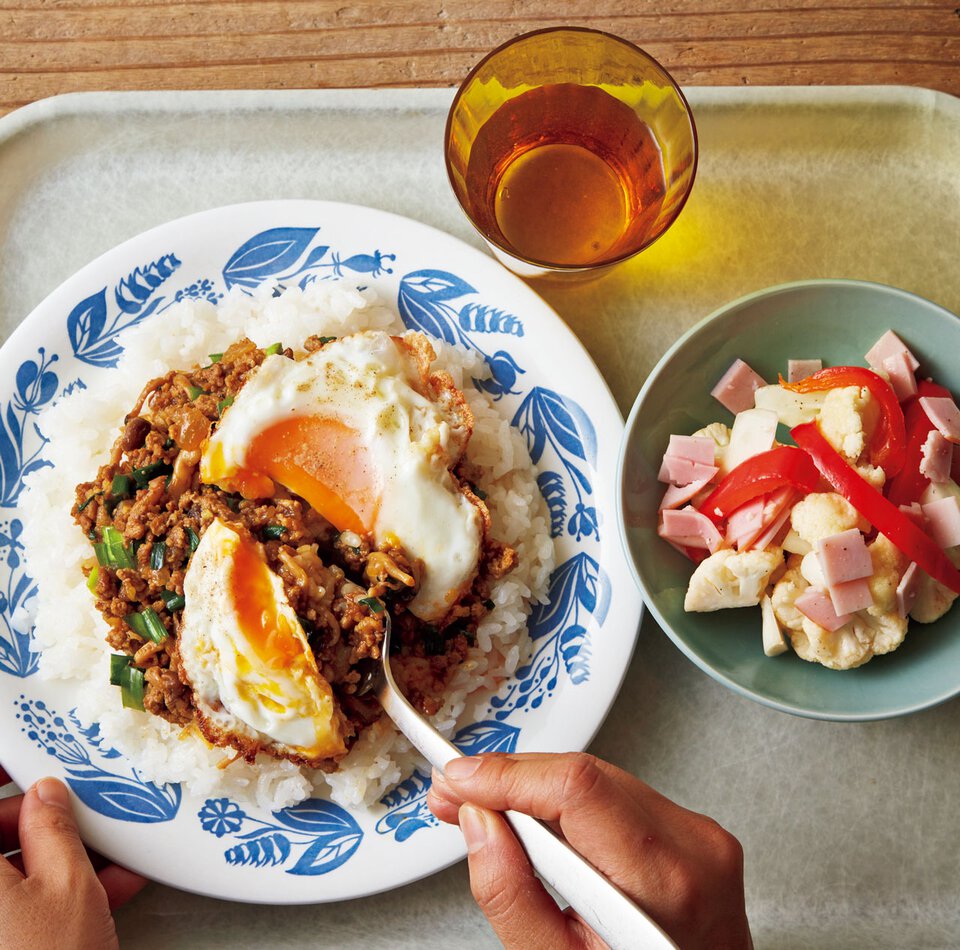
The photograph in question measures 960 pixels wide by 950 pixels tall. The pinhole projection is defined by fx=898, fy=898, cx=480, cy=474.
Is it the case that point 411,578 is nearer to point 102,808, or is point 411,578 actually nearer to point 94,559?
point 94,559

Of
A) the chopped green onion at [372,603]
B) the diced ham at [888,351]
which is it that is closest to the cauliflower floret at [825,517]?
the diced ham at [888,351]

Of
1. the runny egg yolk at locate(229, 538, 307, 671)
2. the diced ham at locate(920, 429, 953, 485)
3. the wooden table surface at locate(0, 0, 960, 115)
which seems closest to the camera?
the runny egg yolk at locate(229, 538, 307, 671)

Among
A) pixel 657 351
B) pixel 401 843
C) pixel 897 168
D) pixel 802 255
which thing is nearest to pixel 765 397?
pixel 657 351

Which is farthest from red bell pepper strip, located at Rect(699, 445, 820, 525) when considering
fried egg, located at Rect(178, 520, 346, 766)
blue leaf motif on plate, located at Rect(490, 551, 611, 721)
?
fried egg, located at Rect(178, 520, 346, 766)

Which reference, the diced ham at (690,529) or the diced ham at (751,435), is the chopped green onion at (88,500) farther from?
the diced ham at (751,435)

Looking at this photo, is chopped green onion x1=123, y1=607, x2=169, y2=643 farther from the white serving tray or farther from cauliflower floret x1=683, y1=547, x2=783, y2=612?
cauliflower floret x1=683, y1=547, x2=783, y2=612

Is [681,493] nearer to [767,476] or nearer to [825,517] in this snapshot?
[767,476]

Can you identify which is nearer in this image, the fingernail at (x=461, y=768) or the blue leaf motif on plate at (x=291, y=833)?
the fingernail at (x=461, y=768)

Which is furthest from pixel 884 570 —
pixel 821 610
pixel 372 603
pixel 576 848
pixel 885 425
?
pixel 372 603
